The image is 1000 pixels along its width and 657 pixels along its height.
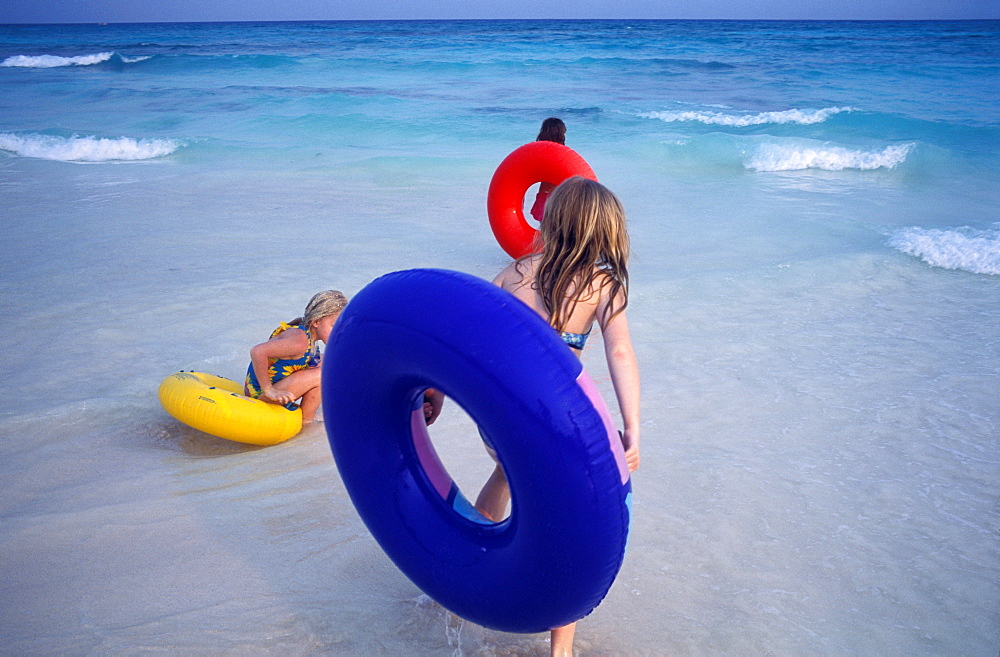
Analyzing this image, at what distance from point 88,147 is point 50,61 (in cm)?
2201

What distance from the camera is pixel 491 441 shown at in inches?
70.1

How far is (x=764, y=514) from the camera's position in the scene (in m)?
3.06

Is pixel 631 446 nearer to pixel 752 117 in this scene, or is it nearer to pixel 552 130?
pixel 552 130

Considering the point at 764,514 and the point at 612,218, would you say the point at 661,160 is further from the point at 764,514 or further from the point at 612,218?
the point at 612,218

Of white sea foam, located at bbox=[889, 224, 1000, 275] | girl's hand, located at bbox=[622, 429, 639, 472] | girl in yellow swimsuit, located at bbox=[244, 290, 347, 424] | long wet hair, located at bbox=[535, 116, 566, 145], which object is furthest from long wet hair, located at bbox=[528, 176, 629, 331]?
white sea foam, located at bbox=[889, 224, 1000, 275]

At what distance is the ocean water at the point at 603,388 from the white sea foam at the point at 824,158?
43mm

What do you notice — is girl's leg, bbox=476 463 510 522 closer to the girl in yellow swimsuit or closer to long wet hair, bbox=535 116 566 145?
the girl in yellow swimsuit

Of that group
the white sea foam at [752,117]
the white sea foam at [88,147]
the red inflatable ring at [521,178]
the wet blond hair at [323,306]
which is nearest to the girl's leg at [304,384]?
the wet blond hair at [323,306]

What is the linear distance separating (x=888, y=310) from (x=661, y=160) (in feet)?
22.1

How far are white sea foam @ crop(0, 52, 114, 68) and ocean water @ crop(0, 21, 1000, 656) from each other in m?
20.3

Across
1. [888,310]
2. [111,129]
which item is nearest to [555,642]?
[888,310]

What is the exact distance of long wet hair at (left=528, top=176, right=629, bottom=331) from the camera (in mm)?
2045

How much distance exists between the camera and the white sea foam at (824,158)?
1086cm

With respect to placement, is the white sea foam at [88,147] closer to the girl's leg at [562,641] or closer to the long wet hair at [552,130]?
the long wet hair at [552,130]
